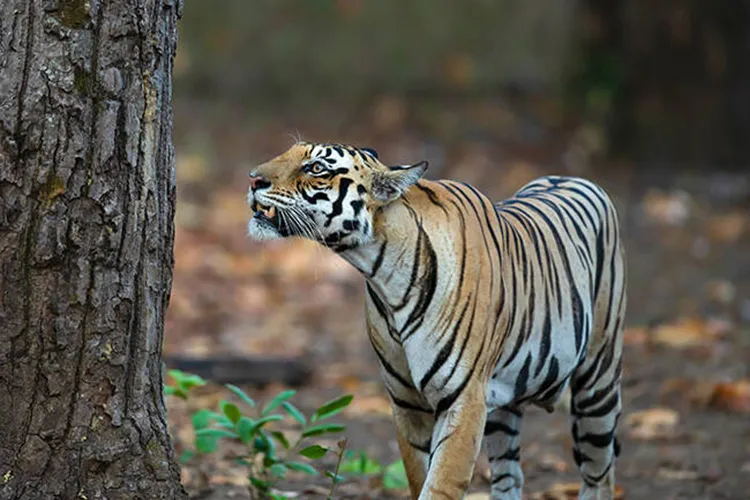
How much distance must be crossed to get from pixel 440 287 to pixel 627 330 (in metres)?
5.07

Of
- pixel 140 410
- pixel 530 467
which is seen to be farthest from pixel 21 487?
pixel 530 467


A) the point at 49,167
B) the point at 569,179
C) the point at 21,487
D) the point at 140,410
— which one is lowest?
the point at 21,487

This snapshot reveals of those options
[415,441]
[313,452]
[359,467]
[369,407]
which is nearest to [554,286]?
[415,441]

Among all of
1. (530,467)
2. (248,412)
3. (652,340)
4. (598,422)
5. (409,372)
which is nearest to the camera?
(409,372)

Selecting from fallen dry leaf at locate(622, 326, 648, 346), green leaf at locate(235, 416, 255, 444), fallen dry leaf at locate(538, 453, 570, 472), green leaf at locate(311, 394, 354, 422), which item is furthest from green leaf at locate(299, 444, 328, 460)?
fallen dry leaf at locate(622, 326, 648, 346)

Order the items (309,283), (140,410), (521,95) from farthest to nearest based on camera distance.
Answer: (521,95) < (309,283) < (140,410)

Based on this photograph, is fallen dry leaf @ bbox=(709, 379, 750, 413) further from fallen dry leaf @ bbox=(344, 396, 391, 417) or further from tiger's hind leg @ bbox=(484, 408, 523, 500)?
tiger's hind leg @ bbox=(484, 408, 523, 500)

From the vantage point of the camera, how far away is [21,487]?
11.4ft

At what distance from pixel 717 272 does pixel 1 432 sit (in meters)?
7.72

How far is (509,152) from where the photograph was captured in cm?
1341

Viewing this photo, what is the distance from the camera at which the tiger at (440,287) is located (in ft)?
12.8

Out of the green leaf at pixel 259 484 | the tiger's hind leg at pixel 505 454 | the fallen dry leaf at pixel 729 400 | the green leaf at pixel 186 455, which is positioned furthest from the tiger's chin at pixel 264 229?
the fallen dry leaf at pixel 729 400

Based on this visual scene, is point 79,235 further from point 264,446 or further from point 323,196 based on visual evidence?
point 264,446

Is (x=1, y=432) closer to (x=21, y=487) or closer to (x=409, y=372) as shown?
(x=21, y=487)
